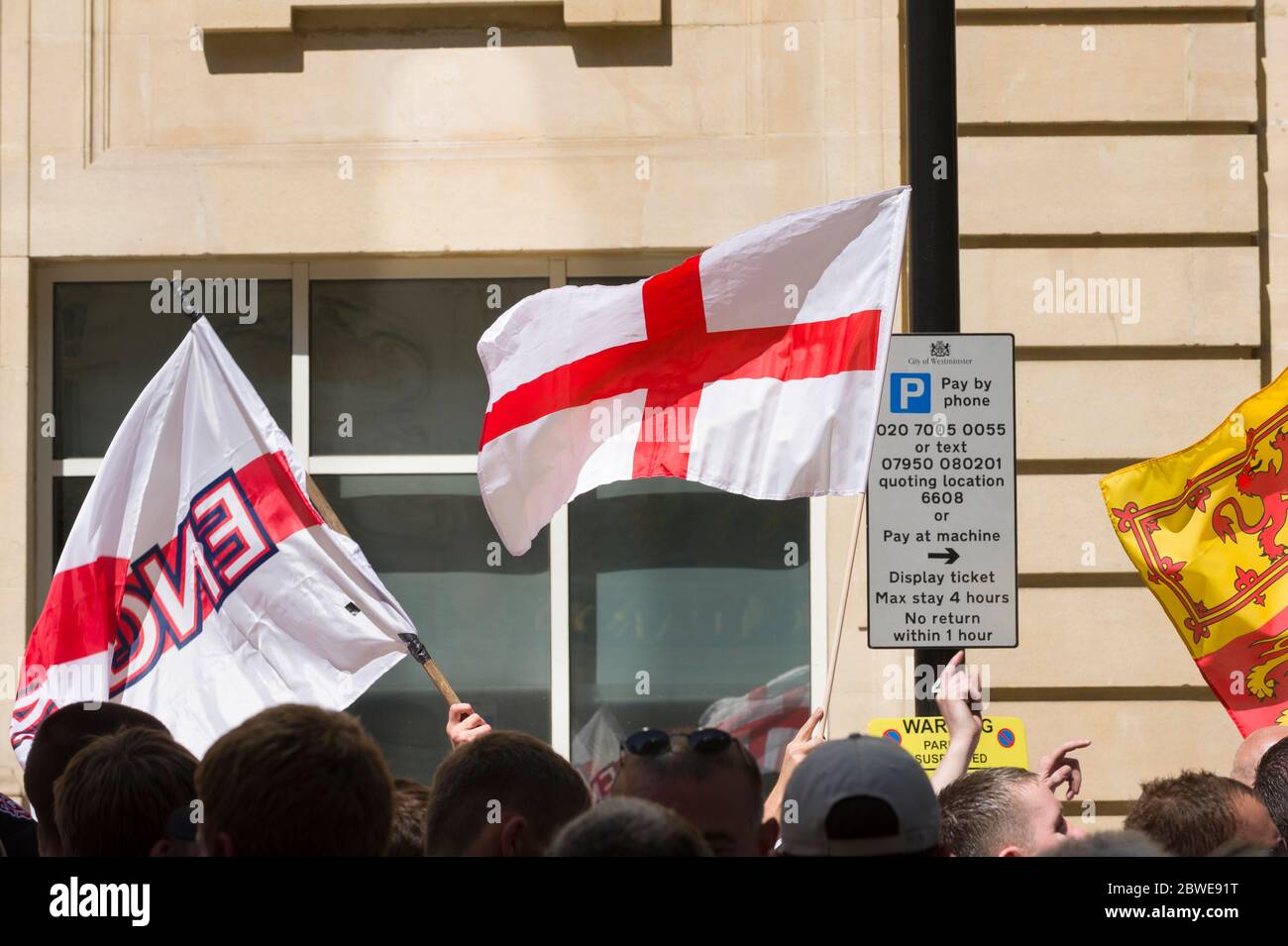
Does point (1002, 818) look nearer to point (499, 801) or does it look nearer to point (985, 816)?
point (985, 816)

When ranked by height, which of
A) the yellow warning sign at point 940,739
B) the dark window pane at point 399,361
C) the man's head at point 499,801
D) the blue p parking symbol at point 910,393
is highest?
the dark window pane at point 399,361

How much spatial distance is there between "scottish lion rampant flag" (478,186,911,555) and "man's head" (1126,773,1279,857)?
1.72 m

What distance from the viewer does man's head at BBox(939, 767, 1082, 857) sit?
361cm

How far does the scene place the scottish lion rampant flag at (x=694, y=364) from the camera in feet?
16.8

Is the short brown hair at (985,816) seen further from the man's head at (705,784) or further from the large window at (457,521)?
the large window at (457,521)

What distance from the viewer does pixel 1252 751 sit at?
181 inches

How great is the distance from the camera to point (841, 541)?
748 cm

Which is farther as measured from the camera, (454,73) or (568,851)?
(454,73)

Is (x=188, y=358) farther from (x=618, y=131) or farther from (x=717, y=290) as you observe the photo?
(x=618, y=131)

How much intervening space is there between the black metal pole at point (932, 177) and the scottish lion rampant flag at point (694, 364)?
0.10 m

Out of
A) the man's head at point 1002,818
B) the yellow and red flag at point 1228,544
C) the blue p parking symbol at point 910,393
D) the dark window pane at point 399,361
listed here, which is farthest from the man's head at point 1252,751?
the dark window pane at point 399,361

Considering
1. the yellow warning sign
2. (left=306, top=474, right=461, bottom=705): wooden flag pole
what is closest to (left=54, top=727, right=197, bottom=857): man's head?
(left=306, top=474, right=461, bottom=705): wooden flag pole

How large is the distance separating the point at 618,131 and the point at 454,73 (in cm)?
88
